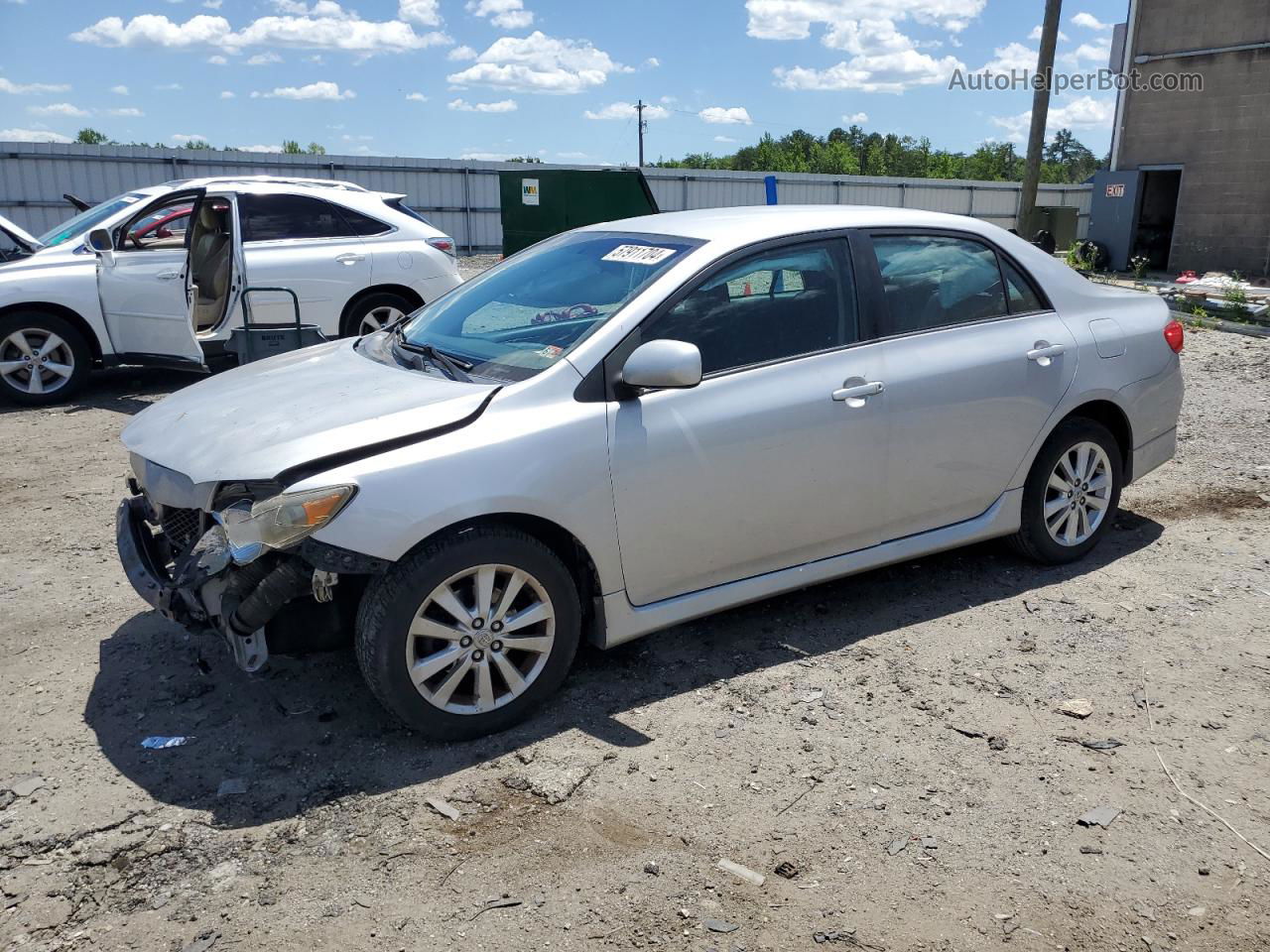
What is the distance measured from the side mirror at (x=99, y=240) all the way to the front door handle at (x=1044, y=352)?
7.34m

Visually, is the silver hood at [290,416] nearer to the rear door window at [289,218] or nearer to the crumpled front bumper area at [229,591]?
the crumpled front bumper area at [229,591]

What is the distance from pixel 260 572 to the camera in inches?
134

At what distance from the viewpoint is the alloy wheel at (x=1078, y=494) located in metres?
5.06

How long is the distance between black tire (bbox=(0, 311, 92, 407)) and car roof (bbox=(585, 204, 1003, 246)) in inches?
238

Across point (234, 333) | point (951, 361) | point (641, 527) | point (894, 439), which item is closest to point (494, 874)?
point (641, 527)

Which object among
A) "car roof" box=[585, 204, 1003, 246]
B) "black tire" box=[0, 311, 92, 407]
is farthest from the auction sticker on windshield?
"black tire" box=[0, 311, 92, 407]

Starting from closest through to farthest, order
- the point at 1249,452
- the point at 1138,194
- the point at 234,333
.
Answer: the point at 1249,452 < the point at 234,333 < the point at 1138,194

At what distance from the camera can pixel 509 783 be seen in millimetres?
3418

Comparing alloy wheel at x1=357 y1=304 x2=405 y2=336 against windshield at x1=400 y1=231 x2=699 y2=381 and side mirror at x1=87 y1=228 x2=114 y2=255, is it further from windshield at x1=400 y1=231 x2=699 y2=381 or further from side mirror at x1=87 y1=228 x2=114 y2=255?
windshield at x1=400 y1=231 x2=699 y2=381

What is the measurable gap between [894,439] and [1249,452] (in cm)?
427

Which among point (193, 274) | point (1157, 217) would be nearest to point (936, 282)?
point (193, 274)

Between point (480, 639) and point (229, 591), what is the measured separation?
0.81 metres

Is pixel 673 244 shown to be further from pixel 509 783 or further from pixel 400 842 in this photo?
pixel 400 842

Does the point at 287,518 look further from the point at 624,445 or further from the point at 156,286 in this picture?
the point at 156,286
